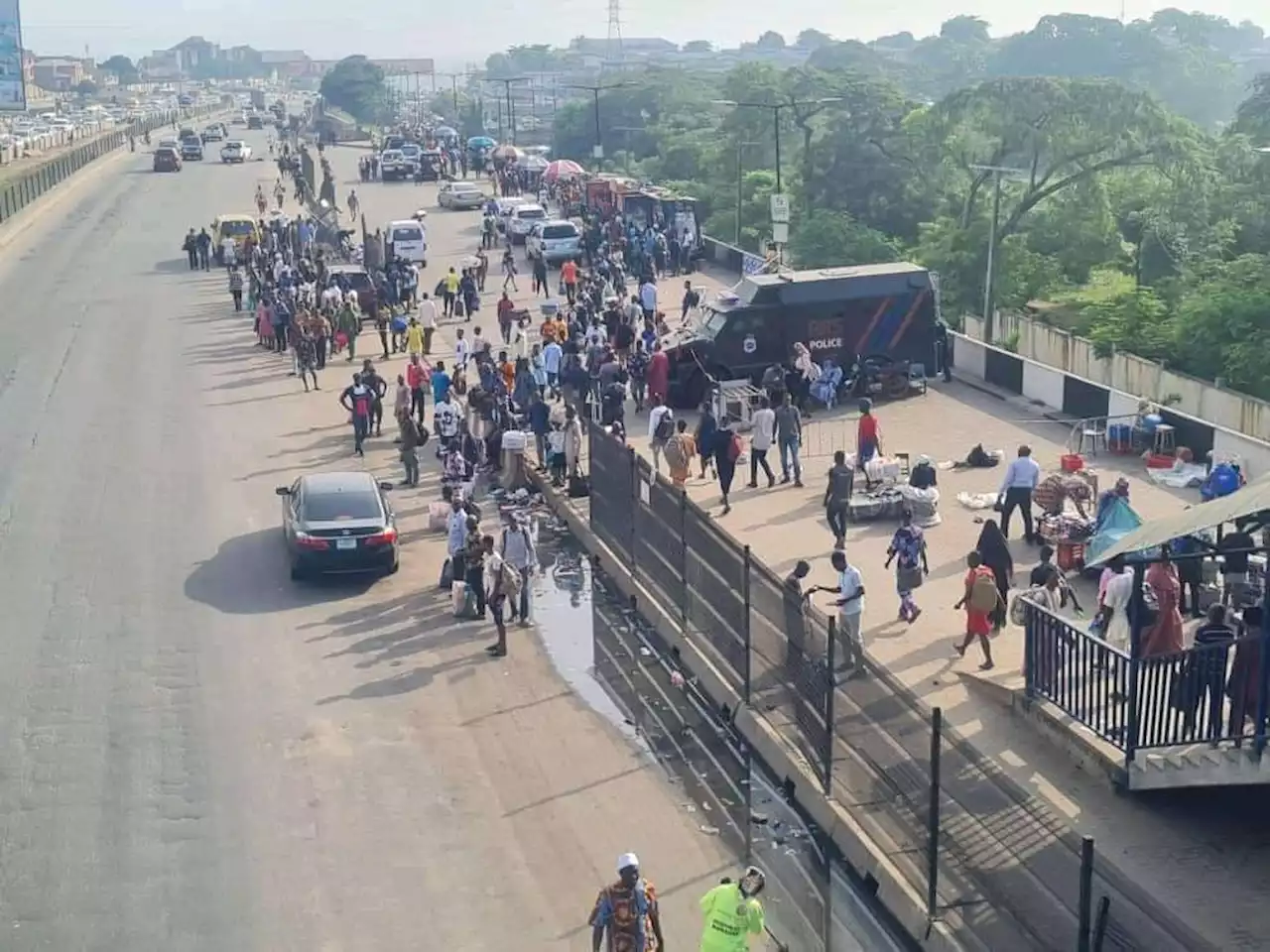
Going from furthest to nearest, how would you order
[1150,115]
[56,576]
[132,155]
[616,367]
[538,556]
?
[132,155], [1150,115], [616,367], [538,556], [56,576]

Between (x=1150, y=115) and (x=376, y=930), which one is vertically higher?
(x=1150, y=115)

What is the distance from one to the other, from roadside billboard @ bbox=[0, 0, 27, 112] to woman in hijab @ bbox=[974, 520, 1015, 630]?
6278cm

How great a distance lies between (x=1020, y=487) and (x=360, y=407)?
1121 centimetres

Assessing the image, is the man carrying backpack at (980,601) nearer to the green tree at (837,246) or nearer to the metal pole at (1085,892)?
the metal pole at (1085,892)

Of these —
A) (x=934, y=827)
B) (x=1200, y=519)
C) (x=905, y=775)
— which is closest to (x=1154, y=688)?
(x=1200, y=519)

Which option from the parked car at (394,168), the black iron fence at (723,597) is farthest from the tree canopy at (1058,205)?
the black iron fence at (723,597)

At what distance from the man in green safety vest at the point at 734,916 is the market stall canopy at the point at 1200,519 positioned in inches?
139

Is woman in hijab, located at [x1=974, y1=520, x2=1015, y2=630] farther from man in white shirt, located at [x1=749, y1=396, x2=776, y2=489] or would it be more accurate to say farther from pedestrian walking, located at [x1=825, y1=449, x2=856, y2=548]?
man in white shirt, located at [x1=749, y1=396, x2=776, y2=489]

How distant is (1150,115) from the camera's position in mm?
52406

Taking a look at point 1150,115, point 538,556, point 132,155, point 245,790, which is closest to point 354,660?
point 245,790

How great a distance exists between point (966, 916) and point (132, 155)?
117 m

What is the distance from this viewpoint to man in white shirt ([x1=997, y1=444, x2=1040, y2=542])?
66.7 ft

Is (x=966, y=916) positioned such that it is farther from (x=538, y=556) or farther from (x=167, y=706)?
(x=538, y=556)

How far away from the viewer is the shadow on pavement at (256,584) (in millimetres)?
20000
